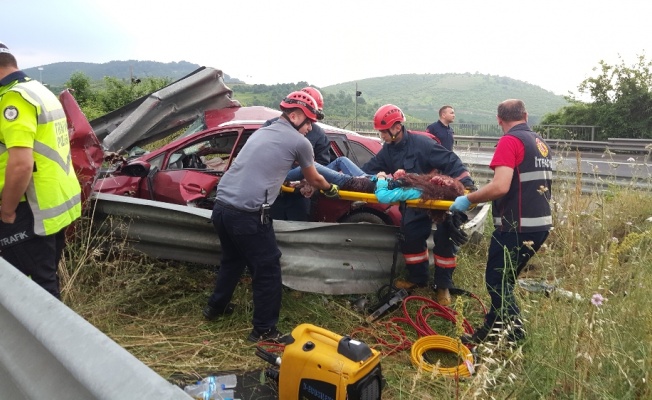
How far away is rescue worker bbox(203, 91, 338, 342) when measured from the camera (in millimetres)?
3328

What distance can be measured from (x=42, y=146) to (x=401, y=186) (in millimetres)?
2408

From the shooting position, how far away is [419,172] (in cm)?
435

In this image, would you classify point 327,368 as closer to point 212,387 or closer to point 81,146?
point 212,387

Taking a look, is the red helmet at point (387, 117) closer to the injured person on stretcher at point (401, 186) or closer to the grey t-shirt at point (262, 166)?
the injured person on stretcher at point (401, 186)

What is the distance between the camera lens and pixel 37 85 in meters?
2.77

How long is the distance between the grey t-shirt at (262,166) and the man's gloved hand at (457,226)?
3.92 feet

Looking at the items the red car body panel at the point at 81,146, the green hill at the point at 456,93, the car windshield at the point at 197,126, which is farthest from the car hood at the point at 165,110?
the green hill at the point at 456,93

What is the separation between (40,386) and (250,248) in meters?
2.25

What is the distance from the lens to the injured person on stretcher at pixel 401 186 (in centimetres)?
362

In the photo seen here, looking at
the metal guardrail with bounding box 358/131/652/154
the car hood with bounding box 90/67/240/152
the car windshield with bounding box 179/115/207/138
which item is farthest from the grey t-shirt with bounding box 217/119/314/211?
the metal guardrail with bounding box 358/131/652/154

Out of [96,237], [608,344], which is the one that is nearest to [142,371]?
[608,344]

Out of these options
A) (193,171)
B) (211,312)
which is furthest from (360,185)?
(193,171)

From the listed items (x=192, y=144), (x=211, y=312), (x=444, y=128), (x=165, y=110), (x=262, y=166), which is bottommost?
(x=211, y=312)

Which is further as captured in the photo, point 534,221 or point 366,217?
point 366,217
